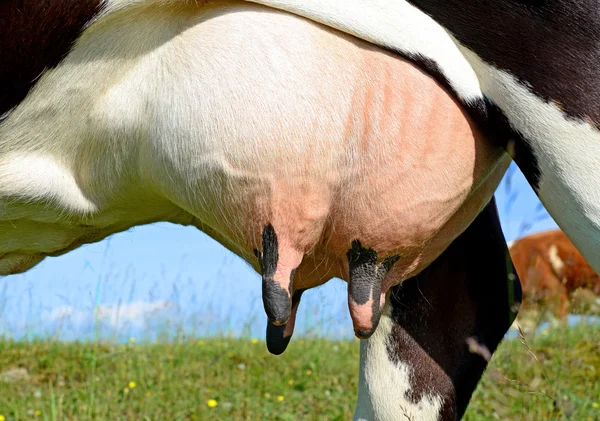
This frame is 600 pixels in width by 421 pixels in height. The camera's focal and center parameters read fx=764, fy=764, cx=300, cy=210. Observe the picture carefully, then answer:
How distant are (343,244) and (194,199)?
26 cm

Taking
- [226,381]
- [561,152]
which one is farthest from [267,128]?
[226,381]

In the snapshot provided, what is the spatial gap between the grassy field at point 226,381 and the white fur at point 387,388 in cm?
117

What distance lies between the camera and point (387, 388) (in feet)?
5.31

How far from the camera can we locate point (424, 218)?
4.10 feet

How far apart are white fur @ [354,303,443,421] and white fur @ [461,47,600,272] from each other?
55 centimetres

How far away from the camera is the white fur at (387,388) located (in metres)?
1.61

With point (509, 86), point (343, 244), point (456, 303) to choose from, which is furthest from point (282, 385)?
point (509, 86)

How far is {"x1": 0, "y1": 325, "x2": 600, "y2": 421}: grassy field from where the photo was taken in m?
3.06

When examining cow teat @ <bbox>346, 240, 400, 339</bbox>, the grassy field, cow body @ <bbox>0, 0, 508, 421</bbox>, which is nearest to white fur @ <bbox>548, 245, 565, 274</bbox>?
the grassy field

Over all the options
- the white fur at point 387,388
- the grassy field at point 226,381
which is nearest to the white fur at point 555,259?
the grassy field at point 226,381

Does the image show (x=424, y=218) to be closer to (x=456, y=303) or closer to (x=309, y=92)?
(x=309, y=92)

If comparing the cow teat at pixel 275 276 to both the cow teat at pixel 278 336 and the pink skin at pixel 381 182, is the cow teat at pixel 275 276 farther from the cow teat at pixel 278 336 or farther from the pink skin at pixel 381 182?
the cow teat at pixel 278 336

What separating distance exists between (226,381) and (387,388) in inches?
83.3

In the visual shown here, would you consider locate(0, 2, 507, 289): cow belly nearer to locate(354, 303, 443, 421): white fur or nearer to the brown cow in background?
locate(354, 303, 443, 421): white fur
